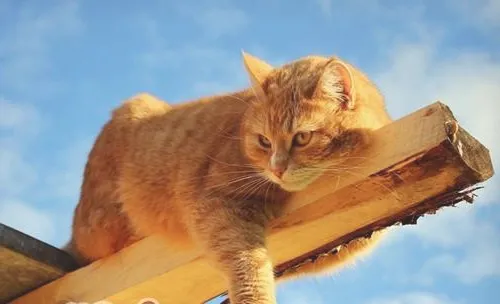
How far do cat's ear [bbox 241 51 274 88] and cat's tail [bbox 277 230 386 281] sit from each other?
2.34 feet

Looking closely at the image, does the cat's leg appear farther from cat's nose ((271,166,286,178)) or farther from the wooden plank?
the wooden plank

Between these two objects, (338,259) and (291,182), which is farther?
(338,259)

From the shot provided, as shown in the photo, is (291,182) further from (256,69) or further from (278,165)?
(256,69)

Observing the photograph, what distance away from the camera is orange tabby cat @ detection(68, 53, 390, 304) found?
2793 millimetres

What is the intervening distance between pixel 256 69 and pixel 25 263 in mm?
1263

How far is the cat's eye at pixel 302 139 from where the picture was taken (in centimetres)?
277

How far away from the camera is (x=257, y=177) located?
2.99 meters

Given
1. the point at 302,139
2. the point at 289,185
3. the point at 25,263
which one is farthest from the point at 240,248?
the point at 25,263

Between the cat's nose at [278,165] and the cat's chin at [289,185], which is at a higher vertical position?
the cat's nose at [278,165]

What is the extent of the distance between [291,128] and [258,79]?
334 mm

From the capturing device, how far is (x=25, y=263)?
338 centimetres

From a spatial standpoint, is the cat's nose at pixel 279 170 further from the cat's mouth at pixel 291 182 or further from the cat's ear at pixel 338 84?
the cat's ear at pixel 338 84

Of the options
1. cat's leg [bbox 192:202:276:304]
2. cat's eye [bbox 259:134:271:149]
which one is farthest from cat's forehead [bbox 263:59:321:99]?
cat's leg [bbox 192:202:276:304]

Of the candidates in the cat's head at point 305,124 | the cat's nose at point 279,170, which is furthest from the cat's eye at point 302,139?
the cat's nose at point 279,170
